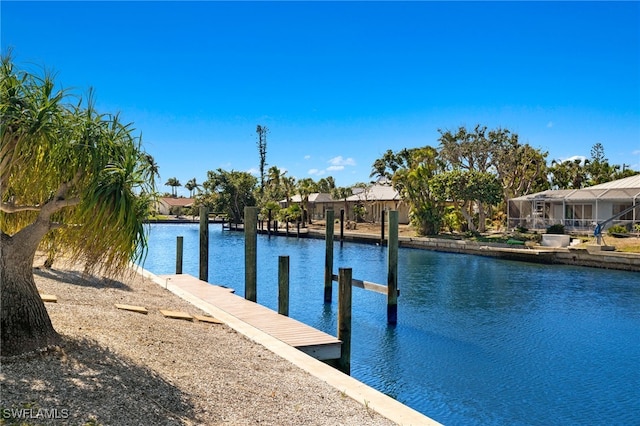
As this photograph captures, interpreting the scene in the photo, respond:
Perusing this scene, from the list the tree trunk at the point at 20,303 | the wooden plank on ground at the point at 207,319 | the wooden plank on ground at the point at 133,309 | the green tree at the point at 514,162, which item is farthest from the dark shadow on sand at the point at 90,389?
the green tree at the point at 514,162

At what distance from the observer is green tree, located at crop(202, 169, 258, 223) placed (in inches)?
3049

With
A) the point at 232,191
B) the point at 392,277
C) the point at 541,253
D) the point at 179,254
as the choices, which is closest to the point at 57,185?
the point at 392,277

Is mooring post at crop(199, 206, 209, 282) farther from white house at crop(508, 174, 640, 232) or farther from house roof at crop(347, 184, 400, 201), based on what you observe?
house roof at crop(347, 184, 400, 201)

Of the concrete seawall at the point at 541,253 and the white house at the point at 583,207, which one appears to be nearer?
the concrete seawall at the point at 541,253

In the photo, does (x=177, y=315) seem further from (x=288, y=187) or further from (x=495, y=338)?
(x=288, y=187)

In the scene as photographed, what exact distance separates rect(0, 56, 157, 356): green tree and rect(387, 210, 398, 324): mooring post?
37.4 feet

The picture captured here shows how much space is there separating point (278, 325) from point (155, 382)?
5254 millimetres

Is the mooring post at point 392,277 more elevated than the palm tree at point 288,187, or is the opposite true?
the palm tree at point 288,187

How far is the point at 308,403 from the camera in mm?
6504

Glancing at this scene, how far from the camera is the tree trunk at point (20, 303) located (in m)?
6.18

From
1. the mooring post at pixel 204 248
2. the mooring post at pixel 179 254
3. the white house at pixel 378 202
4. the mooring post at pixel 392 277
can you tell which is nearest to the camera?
the mooring post at pixel 392 277

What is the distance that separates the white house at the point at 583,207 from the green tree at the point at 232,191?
137 ft

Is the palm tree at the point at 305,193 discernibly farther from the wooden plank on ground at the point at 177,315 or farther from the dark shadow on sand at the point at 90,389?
the dark shadow on sand at the point at 90,389

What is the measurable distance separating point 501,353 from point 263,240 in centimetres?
4080
